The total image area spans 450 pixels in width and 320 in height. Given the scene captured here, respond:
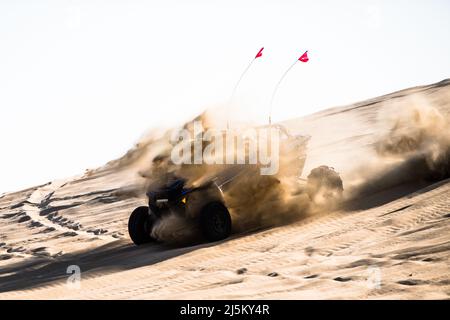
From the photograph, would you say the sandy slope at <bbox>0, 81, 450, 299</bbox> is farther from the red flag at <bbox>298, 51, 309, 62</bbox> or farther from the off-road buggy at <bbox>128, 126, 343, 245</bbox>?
the red flag at <bbox>298, 51, 309, 62</bbox>

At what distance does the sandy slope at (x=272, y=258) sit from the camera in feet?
29.0

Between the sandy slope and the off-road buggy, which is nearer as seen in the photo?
the sandy slope

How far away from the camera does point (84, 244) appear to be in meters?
15.0

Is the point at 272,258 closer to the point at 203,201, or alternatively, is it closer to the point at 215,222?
the point at 215,222

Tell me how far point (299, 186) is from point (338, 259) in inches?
170

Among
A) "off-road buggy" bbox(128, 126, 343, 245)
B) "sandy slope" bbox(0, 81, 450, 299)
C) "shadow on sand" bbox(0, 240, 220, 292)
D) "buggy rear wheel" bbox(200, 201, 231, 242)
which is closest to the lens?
"sandy slope" bbox(0, 81, 450, 299)

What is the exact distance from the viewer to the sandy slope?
8.84 m

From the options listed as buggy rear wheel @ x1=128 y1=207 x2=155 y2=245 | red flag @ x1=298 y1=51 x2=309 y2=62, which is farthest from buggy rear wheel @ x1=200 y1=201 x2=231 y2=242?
red flag @ x1=298 y1=51 x2=309 y2=62

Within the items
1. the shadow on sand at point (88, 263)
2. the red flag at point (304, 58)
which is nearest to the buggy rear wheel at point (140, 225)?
the shadow on sand at point (88, 263)

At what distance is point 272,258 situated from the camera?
10898 mm

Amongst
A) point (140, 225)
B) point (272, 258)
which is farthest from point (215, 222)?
point (272, 258)

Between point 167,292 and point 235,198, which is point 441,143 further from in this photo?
point 167,292

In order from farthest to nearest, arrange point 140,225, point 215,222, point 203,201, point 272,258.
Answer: point 140,225, point 203,201, point 215,222, point 272,258
